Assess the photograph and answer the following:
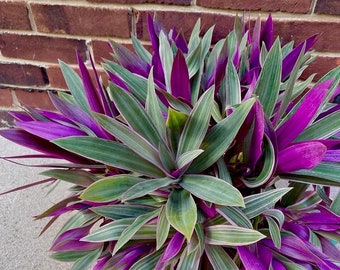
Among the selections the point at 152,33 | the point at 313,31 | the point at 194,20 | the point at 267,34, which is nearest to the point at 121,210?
the point at 152,33

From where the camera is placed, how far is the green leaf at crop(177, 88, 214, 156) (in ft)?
1.80

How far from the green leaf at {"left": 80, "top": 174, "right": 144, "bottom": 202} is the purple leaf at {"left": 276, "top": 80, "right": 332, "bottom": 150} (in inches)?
9.6

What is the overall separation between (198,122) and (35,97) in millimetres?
1026

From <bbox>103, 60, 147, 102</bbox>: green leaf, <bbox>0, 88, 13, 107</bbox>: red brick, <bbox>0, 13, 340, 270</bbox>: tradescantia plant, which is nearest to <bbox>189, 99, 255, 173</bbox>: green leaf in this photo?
<bbox>0, 13, 340, 270</bbox>: tradescantia plant

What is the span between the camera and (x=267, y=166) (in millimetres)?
553

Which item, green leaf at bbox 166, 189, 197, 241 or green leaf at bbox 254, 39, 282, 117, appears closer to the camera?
green leaf at bbox 166, 189, 197, 241

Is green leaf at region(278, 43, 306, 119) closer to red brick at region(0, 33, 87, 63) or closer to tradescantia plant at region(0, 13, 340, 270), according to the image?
tradescantia plant at region(0, 13, 340, 270)

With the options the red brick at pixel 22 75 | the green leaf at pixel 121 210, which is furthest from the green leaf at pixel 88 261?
the red brick at pixel 22 75

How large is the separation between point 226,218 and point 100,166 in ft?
0.79

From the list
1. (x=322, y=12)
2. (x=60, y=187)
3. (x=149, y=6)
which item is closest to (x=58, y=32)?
(x=149, y=6)

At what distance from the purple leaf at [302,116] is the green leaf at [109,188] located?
243 millimetres

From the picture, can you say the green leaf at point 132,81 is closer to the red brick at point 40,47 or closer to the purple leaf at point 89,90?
the purple leaf at point 89,90

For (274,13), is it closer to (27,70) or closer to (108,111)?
(108,111)

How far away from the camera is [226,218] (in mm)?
559
